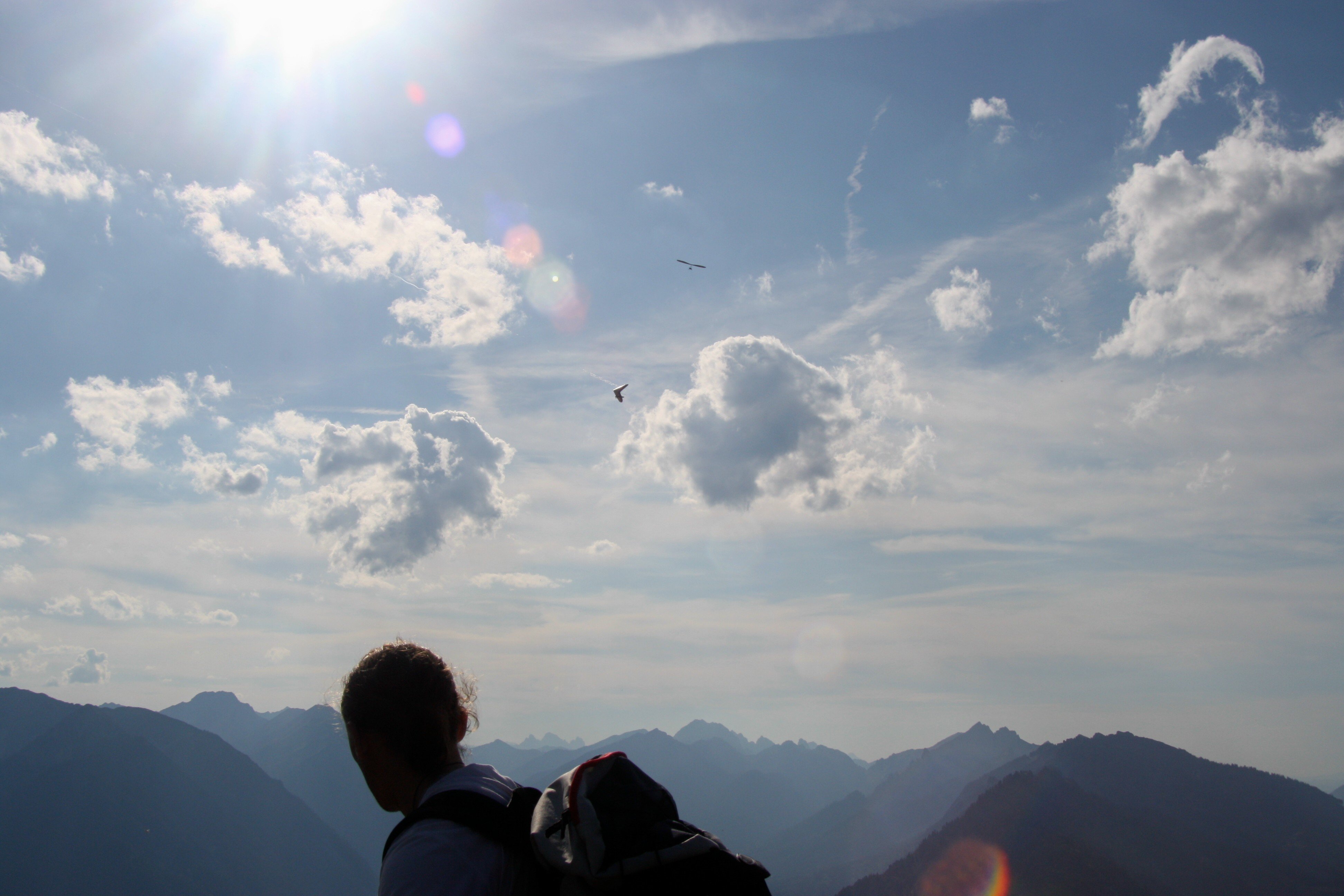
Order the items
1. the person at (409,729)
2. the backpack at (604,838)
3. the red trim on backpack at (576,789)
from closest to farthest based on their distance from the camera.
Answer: the backpack at (604,838) → the red trim on backpack at (576,789) → the person at (409,729)

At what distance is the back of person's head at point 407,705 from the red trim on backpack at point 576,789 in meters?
1.39

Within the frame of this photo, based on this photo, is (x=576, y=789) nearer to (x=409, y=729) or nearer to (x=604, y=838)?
(x=604, y=838)

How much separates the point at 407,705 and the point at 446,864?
4.81 ft

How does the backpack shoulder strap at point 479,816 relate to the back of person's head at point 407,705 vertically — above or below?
below

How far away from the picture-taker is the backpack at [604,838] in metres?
4.38

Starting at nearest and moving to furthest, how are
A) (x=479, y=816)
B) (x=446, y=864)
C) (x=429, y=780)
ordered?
(x=446, y=864) → (x=479, y=816) → (x=429, y=780)

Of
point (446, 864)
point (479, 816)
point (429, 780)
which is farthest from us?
point (429, 780)

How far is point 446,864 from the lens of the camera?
4.51m

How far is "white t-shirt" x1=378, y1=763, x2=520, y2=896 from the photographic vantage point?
4457 mm

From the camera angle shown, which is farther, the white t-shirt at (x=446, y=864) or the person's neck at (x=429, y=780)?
the person's neck at (x=429, y=780)

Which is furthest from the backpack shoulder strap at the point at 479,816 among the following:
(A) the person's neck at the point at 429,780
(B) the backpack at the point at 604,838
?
(A) the person's neck at the point at 429,780

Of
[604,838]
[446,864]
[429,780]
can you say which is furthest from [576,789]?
[429,780]

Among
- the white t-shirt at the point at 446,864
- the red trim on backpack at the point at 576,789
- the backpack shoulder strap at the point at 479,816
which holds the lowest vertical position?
the white t-shirt at the point at 446,864

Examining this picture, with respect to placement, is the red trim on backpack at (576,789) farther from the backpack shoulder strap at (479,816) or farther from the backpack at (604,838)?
the backpack shoulder strap at (479,816)
